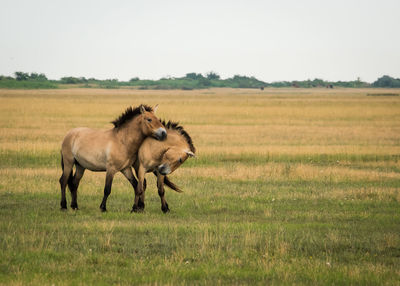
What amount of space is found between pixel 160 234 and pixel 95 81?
6619 inches

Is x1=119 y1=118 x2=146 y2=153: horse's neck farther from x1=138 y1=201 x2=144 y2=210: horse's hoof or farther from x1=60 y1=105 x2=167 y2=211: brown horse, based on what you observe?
x1=138 y1=201 x2=144 y2=210: horse's hoof

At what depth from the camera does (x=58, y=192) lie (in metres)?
14.1

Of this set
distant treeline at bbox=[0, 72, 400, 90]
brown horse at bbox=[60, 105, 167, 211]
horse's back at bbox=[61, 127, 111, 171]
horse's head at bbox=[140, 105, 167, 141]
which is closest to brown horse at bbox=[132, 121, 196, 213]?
brown horse at bbox=[60, 105, 167, 211]

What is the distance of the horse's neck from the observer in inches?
461

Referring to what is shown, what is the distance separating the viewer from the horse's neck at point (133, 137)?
11.7 meters

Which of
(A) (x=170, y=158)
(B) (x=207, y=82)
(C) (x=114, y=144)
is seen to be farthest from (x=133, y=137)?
(B) (x=207, y=82)

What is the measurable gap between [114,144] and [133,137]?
1.23ft

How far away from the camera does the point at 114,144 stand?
38.5ft

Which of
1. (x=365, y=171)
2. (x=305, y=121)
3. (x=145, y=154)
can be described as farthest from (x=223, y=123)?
(x=145, y=154)

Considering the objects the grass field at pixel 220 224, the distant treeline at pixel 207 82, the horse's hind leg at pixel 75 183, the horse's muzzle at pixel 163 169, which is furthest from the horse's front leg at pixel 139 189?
the distant treeline at pixel 207 82

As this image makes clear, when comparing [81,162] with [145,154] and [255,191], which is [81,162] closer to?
[145,154]

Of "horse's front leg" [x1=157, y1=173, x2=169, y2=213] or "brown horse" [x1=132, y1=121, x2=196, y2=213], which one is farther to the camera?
"horse's front leg" [x1=157, y1=173, x2=169, y2=213]

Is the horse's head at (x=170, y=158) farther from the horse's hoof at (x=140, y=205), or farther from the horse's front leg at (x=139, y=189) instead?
the horse's hoof at (x=140, y=205)

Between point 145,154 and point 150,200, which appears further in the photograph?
point 150,200
